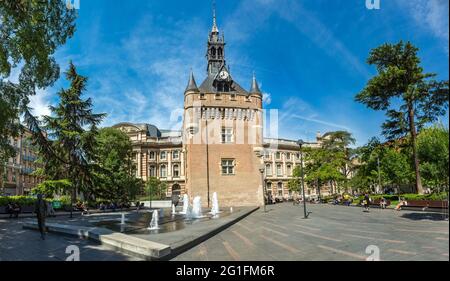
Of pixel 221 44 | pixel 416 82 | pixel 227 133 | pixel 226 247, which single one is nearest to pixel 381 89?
pixel 416 82

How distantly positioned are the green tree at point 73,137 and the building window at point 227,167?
15.1 m

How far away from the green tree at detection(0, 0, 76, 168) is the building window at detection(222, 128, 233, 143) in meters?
24.5

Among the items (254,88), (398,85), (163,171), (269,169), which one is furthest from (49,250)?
(269,169)

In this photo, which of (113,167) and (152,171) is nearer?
(113,167)

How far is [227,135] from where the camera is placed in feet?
130

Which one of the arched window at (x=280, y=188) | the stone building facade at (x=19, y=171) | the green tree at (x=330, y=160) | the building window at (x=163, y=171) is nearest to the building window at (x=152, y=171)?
the building window at (x=163, y=171)

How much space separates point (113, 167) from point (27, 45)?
32127mm

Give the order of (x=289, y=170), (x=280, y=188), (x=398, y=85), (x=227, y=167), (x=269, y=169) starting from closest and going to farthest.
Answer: (x=398, y=85) → (x=227, y=167) → (x=280, y=188) → (x=269, y=169) → (x=289, y=170)

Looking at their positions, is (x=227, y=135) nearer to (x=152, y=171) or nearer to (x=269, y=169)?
(x=152, y=171)

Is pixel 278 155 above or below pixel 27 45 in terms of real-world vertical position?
below
